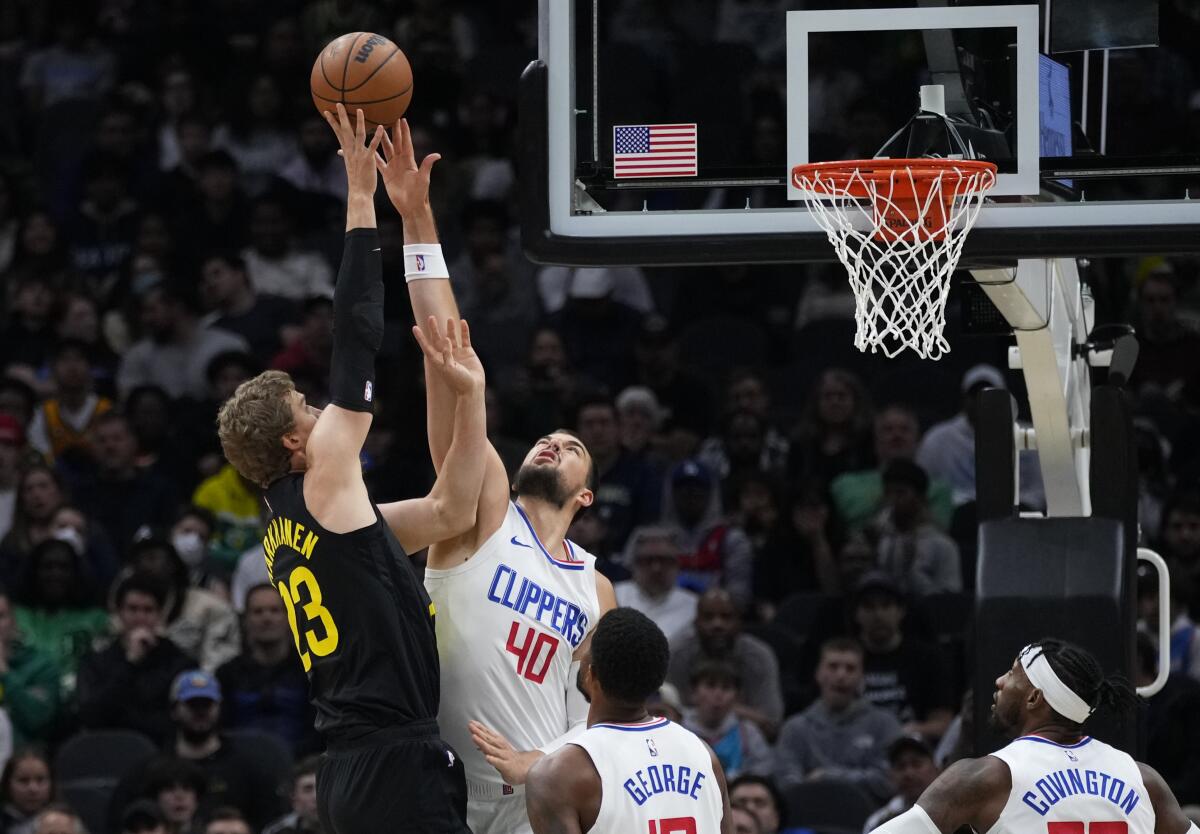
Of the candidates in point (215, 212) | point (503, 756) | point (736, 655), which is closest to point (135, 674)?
point (736, 655)

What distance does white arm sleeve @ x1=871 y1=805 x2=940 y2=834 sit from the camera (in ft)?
17.3

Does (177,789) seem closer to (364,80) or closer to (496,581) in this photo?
(496,581)

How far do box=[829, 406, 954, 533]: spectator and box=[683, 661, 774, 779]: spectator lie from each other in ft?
5.21

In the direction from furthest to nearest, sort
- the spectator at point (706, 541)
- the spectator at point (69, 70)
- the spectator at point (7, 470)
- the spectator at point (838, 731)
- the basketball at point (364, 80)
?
1. the spectator at point (69, 70)
2. the spectator at point (7, 470)
3. the spectator at point (706, 541)
4. the spectator at point (838, 731)
5. the basketball at point (364, 80)

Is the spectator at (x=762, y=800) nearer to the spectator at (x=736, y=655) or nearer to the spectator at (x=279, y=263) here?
the spectator at (x=736, y=655)

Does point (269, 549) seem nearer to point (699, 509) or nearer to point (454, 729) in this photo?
point (454, 729)

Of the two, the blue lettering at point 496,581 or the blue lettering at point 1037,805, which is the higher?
the blue lettering at point 496,581

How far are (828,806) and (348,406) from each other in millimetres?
4325

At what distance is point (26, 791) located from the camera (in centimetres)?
884

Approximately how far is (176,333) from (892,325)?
Answer: 23.9 ft

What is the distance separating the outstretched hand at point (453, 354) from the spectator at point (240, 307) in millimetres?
7131

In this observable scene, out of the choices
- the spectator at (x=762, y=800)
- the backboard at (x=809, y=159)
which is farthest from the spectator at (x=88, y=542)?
the backboard at (x=809, y=159)

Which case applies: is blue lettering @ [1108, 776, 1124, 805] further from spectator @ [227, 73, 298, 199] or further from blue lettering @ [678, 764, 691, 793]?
spectator @ [227, 73, 298, 199]

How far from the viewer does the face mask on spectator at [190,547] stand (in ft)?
34.2
